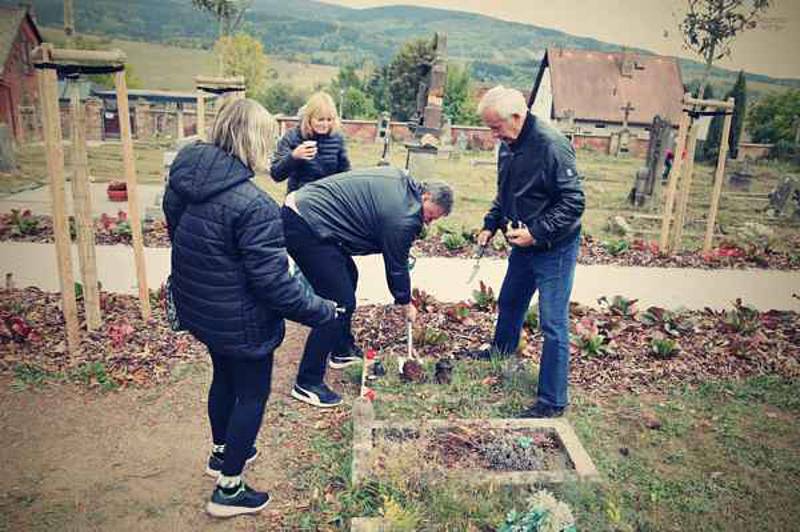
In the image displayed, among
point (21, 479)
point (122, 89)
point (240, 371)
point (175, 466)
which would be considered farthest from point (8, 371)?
point (240, 371)

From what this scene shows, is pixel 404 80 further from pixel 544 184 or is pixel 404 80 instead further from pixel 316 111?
pixel 544 184

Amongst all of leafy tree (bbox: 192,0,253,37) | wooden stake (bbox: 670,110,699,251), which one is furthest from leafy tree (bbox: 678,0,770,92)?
leafy tree (bbox: 192,0,253,37)

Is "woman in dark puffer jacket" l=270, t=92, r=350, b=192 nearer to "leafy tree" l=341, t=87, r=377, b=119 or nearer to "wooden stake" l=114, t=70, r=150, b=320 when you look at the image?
"wooden stake" l=114, t=70, r=150, b=320

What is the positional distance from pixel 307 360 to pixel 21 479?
164cm

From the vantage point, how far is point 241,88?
5.43 metres

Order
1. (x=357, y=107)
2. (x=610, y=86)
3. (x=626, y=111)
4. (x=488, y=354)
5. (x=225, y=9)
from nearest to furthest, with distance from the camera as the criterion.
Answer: (x=488, y=354), (x=626, y=111), (x=225, y=9), (x=357, y=107), (x=610, y=86)

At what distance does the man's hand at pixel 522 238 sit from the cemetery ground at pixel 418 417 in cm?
107

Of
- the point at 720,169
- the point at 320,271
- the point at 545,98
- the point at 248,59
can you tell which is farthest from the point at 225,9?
the point at 320,271

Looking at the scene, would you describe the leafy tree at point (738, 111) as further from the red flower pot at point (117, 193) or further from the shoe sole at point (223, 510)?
the shoe sole at point (223, 510)

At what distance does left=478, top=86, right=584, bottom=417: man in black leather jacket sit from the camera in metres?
3.46

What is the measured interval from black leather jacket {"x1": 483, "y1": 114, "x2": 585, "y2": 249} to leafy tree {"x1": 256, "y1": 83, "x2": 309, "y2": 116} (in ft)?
137

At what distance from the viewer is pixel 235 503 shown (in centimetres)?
289

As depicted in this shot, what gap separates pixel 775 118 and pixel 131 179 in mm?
32018

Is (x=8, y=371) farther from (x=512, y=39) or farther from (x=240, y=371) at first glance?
(x=512, y=39)
